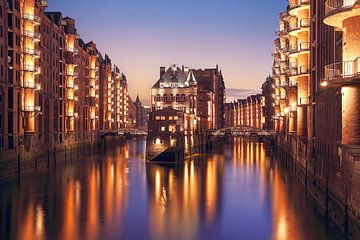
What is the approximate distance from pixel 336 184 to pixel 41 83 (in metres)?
54.0

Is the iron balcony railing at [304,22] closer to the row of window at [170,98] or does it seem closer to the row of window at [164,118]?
the row of window at [164,118]

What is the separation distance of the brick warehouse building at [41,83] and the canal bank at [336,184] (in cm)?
3334

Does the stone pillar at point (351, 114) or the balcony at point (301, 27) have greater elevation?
the balcony at point (301, 27)

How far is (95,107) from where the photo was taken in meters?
122

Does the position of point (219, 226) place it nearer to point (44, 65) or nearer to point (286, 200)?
point (286, 200)

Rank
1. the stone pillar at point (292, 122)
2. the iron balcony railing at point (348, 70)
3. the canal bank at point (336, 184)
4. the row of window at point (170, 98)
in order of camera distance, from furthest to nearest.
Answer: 1. the row of window at point (170, 98)
2. the stone pillar at point (292, 122)
3. the canal bank at point (336, 184)
4. the iron balcony railing at point (348, 70)

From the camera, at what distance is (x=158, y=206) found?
43.9 m

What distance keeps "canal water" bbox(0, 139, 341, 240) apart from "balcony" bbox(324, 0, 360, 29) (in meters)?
13.3

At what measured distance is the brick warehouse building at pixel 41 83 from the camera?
189 ft

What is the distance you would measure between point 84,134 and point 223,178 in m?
51.6

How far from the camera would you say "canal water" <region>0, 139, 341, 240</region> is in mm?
A: 33812

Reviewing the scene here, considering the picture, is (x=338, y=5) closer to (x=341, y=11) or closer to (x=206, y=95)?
(x=341, y=11)

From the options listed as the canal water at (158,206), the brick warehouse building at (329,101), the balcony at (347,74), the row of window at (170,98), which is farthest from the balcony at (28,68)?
the row of window at (170,98)

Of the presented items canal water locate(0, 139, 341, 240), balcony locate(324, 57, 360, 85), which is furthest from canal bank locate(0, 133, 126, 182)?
balcony locate(324, 57, 360, 85)
